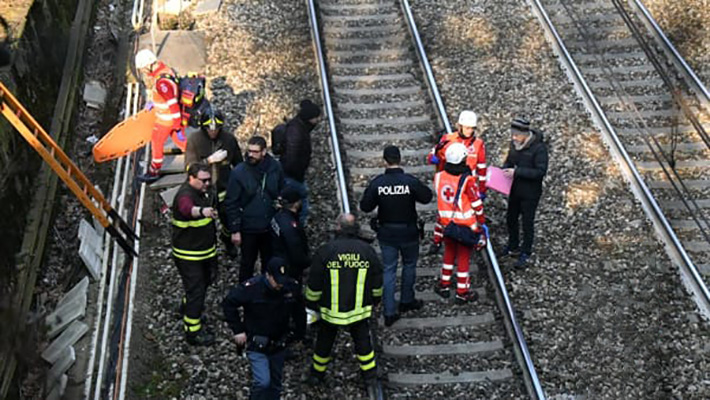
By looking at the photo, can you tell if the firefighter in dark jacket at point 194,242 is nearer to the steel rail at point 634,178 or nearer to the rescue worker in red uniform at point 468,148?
the rescue worker in red uniform at point 468,148

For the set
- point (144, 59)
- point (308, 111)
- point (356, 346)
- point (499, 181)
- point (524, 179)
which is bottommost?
point (356, 346)

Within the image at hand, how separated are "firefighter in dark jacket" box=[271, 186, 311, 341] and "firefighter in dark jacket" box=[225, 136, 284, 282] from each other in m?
0.38

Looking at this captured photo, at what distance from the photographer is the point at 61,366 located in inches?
337

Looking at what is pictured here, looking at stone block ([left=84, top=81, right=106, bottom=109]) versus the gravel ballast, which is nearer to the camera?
the gravel ballast

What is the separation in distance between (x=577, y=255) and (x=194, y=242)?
14.8 ft

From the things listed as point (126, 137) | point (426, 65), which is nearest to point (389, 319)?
point (126, 137)

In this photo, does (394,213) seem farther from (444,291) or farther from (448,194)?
(444,291)

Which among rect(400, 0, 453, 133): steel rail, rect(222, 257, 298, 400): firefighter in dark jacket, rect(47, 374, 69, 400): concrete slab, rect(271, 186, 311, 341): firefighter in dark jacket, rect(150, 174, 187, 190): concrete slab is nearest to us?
rect(222, 257, 298, 400): firefighter in dark jacket

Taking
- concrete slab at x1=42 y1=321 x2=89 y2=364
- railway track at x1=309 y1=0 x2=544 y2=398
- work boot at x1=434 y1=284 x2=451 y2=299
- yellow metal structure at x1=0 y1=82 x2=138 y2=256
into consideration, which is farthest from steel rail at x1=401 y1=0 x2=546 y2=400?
concrete slab at x1=42 y1=321 x2=89 y2=364

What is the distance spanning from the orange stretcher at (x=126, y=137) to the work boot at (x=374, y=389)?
4650mm

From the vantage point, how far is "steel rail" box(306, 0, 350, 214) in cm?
1054

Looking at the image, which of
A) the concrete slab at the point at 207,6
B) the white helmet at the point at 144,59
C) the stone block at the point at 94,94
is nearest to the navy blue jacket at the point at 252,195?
the white helmet at the point at 144,59

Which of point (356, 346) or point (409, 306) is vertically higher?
point (356, 346)

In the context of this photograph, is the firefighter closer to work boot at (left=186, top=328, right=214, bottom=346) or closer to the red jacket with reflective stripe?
the red jacket with reflective stripe
